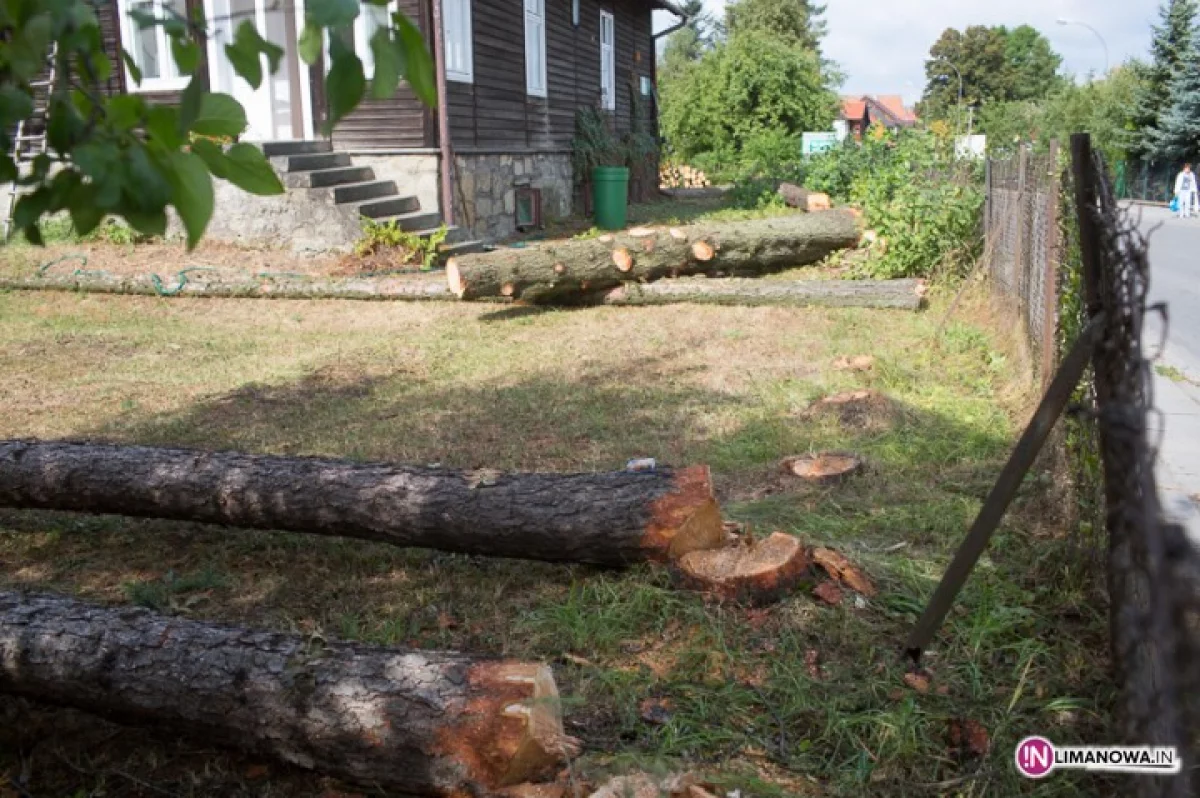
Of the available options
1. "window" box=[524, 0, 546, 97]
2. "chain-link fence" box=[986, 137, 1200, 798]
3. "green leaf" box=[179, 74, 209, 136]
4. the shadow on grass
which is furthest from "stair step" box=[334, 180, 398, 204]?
"green leaf" box=[179, 74, 209, 136]

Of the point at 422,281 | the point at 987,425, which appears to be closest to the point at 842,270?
the point at 422,281

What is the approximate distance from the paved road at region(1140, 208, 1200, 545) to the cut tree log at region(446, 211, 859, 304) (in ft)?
13.2

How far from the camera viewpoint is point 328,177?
43.3 ft

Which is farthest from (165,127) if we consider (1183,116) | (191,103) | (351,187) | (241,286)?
(1183,116)

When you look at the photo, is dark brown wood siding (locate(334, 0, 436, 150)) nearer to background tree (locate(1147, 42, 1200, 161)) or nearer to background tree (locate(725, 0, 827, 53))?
background tree (locate(1147, 42, 1200, 161))

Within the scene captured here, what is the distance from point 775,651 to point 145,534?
3.14 meters

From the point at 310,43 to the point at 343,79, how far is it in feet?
0.48

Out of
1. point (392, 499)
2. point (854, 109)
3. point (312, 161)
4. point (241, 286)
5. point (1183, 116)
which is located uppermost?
point (854, 109)

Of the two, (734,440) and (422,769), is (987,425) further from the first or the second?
(422,769)

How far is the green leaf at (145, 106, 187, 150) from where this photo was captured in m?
1.27

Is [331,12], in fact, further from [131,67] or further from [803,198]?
[803,198]

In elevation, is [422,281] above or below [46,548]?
above

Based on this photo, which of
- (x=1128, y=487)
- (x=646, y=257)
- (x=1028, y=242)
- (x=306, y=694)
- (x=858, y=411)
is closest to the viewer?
(x=1128, y=487)

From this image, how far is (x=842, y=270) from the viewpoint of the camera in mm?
12312
